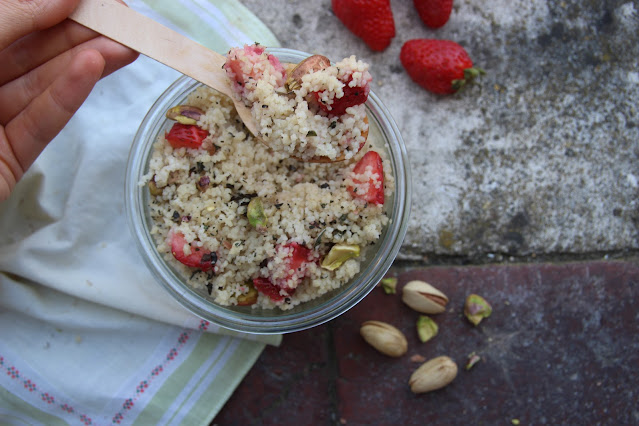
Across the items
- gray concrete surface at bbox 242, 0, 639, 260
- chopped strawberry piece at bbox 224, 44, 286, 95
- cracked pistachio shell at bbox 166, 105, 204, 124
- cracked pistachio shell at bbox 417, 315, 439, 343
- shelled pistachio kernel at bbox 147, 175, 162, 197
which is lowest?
cracked pistachio shell at bbox 417, 315, 439, 343

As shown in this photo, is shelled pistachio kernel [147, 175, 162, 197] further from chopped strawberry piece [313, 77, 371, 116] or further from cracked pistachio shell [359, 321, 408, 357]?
cracked pistachio shell [359, 321, 408, 357]

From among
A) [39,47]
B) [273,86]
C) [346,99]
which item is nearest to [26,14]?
[39,47]

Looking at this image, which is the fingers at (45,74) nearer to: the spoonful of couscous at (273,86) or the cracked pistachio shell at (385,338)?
the spoonful of couscous at (273,86)

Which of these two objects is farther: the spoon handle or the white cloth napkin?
the white cloth napkin

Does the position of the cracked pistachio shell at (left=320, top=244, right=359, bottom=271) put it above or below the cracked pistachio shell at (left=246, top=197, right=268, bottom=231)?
below

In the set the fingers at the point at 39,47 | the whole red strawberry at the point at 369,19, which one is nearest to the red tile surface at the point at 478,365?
the whole red strawberry at the point at 369,19

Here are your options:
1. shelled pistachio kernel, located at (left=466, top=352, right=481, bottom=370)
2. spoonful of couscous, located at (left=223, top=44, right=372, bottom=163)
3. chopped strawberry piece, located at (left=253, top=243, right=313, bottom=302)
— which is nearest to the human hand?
spoonful of couscous, located at (left=223, top=44, right=372, bottom=163)

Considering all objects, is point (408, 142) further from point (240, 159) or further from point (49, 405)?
point (49, 405)
